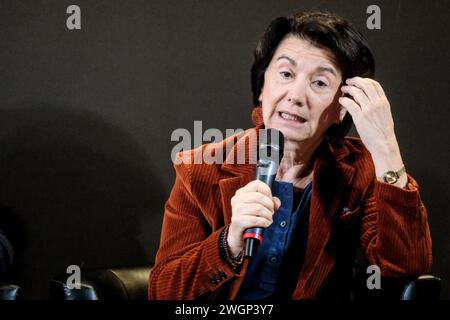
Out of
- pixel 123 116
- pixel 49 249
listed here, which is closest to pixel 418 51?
pixel 123 116

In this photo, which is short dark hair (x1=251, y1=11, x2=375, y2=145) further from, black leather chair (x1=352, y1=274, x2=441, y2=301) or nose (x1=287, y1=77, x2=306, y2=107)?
black leather chair (x1=352, y1=274, x2=441, y2=301)

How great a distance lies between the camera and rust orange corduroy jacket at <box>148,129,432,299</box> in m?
1.50

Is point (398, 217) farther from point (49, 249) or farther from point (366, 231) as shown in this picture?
point (49, 249)

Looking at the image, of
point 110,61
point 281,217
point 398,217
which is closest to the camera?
point 398,217

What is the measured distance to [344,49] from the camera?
5.27ft

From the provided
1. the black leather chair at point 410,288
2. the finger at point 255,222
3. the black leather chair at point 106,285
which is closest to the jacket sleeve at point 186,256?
the black leather chair at point 106,285

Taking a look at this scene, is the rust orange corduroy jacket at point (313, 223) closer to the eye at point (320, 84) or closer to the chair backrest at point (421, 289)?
the chair backrest at point (421, 289)

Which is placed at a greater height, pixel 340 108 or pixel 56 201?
pixel 340 108

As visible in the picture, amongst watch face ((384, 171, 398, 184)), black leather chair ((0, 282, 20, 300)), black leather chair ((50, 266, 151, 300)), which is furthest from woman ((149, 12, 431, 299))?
black leather chair ((0, 282, 20, 300))

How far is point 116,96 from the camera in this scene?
6.91ft

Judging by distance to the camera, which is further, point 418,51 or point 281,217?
point 418,51
